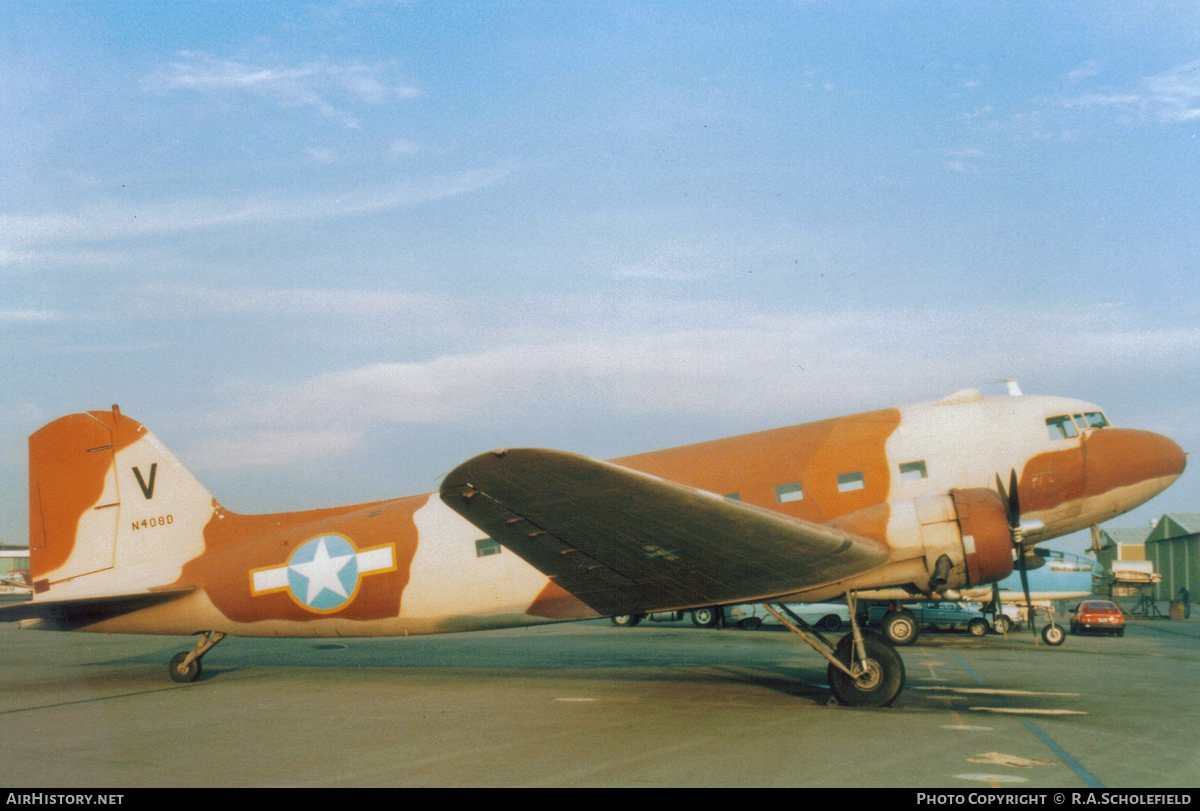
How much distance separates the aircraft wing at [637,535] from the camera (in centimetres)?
695

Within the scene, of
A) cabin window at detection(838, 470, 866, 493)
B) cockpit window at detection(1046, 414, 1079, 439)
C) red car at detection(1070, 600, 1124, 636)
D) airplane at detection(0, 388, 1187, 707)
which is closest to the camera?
airplane at detection(0, 388, 1187, 707)

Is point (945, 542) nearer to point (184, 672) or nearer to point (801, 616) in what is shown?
point (184, 672)

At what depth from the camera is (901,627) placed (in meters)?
19.4

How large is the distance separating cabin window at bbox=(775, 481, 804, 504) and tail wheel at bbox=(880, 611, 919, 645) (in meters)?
10.9

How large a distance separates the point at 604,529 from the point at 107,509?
8.80 metres

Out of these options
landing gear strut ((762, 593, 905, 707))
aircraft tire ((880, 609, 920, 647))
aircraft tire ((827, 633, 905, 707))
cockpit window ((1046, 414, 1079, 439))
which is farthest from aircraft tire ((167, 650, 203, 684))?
aircraft tire ((880, 609, 920, 647))

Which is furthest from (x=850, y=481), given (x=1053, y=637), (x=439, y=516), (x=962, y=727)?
(x=1053, y=637)

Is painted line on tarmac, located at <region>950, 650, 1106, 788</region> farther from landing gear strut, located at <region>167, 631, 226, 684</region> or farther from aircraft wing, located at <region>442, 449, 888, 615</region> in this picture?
landing gear strut, located at <region>167, 631, 226, 684</region>

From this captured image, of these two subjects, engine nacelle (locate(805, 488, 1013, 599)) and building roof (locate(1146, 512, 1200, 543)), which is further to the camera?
building roof (locate(1146, 512, 1200, 543))

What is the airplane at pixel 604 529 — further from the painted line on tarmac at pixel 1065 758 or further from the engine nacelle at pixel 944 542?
the painted line on tarmac at pixel 1065 758

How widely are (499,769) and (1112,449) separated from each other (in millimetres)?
8631

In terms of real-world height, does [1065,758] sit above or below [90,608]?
below

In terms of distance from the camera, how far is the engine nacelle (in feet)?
28.5

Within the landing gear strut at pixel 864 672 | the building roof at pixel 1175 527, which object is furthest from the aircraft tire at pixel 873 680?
the building roof at pixel 1175 527
